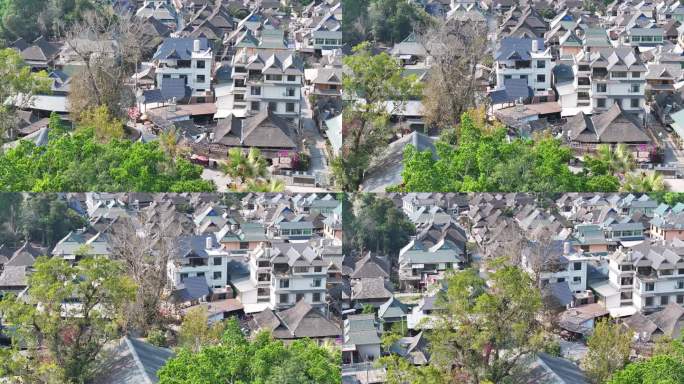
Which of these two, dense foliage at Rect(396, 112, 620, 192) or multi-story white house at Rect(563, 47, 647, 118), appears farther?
multi-story white house at Rect(563, 47, 647, 118)

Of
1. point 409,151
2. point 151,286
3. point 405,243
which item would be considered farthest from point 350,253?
point 409,151

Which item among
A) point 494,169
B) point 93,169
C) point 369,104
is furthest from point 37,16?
point 494,169

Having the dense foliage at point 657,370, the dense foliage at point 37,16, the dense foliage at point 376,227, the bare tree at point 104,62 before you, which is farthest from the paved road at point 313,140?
the dense foliage at point 37,16

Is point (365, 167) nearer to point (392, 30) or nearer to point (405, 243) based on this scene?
point (405, 243)

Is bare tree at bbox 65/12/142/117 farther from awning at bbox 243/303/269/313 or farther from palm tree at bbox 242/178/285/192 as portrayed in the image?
awning at bbox 243/303/269/313

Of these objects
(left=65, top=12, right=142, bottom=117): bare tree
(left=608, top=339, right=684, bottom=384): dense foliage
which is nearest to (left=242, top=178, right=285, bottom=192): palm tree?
(left=65, top=12, right=142, bottom=117): bare tree

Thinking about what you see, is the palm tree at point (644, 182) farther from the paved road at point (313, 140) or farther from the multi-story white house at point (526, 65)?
the paved road at point (313, 140)
